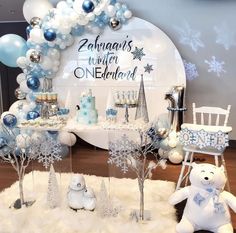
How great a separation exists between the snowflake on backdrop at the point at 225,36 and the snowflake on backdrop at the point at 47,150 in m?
2.39

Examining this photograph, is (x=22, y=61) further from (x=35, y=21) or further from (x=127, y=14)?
(x=127, y=14)

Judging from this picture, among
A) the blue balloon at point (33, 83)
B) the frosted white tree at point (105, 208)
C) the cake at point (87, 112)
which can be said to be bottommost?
the frosted white tree at point (105, 208)

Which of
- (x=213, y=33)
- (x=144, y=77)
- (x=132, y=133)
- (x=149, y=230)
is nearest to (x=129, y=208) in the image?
(x=149, y=230)

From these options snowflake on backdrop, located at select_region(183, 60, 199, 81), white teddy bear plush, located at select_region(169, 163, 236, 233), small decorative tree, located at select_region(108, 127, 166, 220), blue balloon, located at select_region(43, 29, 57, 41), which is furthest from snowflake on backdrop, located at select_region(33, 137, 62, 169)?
snowflake on backdrop, located at select_region(183, 60, 199, 81)

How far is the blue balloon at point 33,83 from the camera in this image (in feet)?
11.7

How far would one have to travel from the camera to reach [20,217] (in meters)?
2.11

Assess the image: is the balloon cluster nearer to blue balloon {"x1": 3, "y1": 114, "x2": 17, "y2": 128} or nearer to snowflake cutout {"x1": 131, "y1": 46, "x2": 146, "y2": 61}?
blue balloon {"x1": 3, "y1": 114, "x2": 17, "y2": 128}

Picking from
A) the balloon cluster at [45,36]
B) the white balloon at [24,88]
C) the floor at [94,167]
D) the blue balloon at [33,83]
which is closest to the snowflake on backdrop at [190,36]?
the balloon cluster at [45,36]

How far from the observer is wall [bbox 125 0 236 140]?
12.2 ft

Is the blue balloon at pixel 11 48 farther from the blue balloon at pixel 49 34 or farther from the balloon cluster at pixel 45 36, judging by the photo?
the blue balloon at pixel 49 34

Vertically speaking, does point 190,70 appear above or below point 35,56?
below

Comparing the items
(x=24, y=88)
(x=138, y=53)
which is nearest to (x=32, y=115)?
(x=24, y=88)

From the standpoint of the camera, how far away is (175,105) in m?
3.35

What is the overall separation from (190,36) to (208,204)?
94.2 inches
